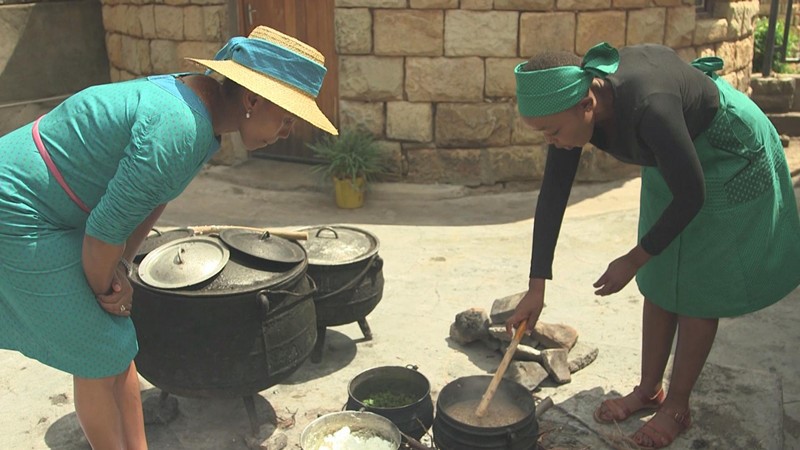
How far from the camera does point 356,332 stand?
4.46 m

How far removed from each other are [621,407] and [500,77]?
405 centimetres

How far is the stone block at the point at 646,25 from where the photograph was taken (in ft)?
22.9

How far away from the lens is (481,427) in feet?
9.00

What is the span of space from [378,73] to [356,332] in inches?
125

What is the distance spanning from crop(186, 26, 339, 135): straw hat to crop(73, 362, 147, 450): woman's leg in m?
1.12

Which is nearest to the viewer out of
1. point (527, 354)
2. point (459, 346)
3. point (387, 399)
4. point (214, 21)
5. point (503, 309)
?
point (387, 399)

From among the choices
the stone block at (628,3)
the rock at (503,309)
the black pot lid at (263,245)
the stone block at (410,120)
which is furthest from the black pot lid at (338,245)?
the stone block at (628,3)

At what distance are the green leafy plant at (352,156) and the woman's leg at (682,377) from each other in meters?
4.05

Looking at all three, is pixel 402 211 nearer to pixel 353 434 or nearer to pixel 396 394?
pixel 396 394

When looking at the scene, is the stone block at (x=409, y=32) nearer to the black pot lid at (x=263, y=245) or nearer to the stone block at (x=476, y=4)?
the stone block at (x=476, y=4)

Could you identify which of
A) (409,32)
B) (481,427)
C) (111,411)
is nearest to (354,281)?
(481,427)

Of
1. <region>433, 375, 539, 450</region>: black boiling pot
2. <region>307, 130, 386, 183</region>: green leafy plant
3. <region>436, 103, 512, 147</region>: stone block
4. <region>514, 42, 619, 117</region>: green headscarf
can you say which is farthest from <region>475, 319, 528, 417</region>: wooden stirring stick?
<region>436, 103, 512, 147</region>: stone block

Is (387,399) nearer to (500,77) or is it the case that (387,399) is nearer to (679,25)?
(500,77)

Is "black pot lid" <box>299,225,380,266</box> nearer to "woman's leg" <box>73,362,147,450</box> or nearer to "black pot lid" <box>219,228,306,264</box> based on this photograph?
"black pot lid" <box>219,228,306,264</box>
